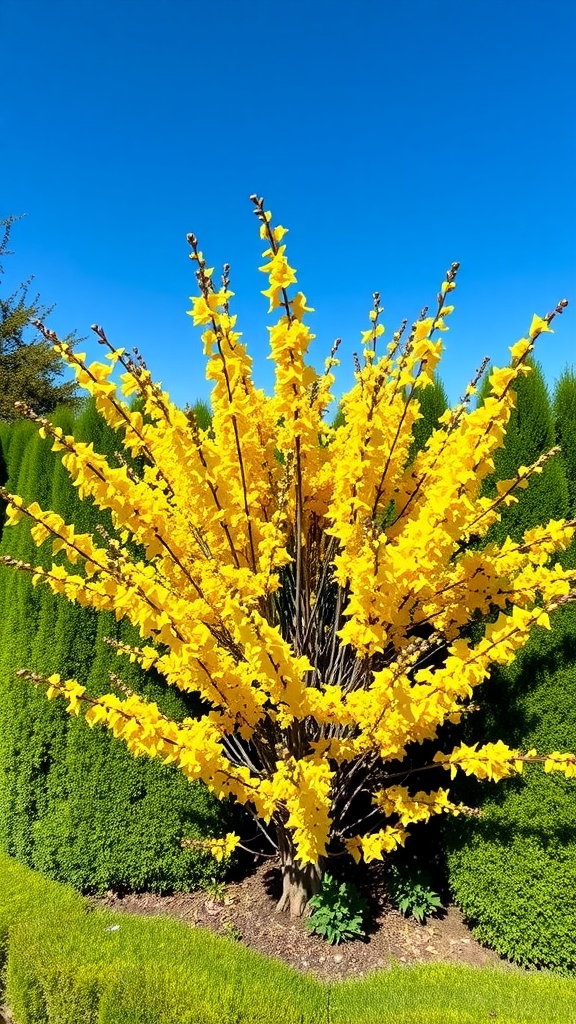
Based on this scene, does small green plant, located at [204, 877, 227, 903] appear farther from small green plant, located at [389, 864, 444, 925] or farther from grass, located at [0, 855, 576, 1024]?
small green plant, located at [389, 864, 444, 925]

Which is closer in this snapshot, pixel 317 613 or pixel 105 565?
pixel 105 565

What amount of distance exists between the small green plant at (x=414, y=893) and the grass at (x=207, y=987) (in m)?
0.48

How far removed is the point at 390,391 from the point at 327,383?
2.24 ft

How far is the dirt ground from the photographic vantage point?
9.70 feet

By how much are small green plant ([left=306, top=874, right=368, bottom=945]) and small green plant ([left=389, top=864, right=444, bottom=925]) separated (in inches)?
10.2

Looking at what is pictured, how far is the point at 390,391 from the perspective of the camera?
2729mm

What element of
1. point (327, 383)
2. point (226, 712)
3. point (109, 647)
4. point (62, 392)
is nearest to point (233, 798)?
point (109, 647)

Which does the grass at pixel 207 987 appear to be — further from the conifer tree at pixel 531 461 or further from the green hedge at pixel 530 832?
the conifer tree at pixel 531 461

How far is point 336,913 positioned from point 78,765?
1.85m

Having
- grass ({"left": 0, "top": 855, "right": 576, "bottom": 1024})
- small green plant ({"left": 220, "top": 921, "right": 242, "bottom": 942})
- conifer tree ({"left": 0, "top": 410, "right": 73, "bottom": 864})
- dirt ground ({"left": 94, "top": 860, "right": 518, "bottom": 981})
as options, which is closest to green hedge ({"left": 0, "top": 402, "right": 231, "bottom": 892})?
conifer tree ({"left": 0, "top": 410, "right": 73, "bottom": 864})

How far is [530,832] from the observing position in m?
2.94

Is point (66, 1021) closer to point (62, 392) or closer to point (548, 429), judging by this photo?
point (548, 429)

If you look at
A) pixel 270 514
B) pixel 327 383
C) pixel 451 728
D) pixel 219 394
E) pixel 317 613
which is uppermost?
pixel 327 383

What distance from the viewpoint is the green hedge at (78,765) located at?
12.0 feet
